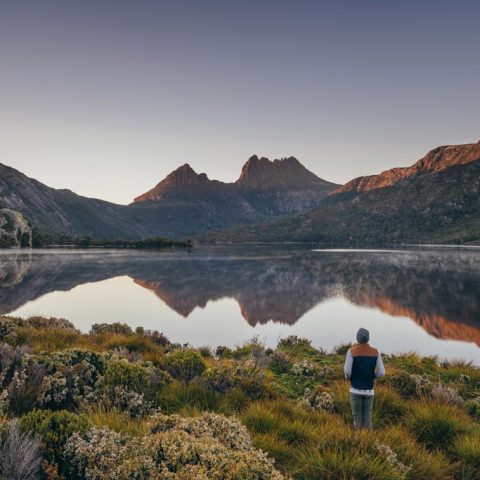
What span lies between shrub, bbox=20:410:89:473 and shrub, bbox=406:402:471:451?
619 centimetres

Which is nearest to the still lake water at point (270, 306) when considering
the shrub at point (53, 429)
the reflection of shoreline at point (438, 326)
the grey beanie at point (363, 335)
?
the reflection of shoreline at point (438, 326)

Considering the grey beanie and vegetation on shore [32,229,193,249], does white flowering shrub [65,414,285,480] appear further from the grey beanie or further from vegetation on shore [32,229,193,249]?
A: vegetation on shore [32,229,193,249]

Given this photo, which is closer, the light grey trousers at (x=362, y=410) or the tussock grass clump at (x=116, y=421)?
the tussock grass clump at (x=116, y=421)

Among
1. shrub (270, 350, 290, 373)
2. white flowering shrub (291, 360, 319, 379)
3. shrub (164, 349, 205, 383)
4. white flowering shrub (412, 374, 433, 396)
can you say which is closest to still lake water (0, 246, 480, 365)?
shrub (270, 350, 290, 373)

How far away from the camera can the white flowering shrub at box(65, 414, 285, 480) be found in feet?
A: 14.6

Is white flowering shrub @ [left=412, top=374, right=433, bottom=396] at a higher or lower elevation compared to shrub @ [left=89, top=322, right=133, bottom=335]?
lower

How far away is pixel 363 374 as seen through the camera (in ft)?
26.1

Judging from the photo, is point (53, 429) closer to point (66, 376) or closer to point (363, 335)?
point (66, 376)

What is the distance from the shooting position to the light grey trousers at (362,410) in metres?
7.98

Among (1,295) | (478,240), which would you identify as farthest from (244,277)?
(478,240)

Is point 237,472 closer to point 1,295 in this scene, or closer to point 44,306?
point 44,306

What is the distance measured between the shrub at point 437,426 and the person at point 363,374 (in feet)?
3.43

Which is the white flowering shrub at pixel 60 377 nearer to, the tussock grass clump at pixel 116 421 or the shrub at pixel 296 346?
the tussock grass clump at pixel 116 421

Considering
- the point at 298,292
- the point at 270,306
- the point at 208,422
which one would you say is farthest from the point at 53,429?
the point at 298,292
